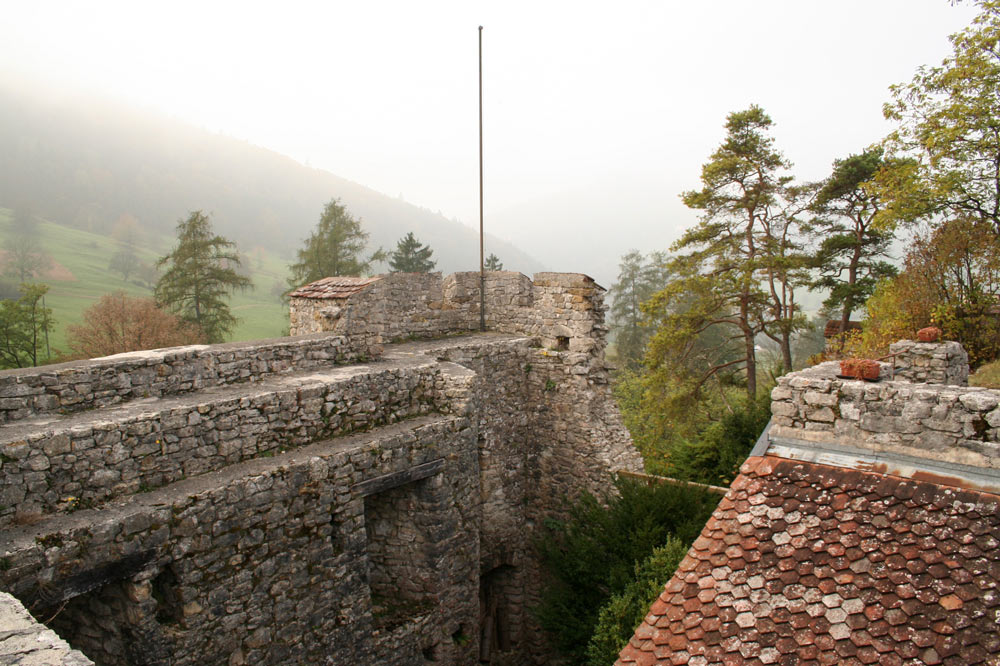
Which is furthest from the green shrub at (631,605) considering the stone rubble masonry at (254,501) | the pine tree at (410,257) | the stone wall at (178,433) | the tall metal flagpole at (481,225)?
the pine tree at (410,257)

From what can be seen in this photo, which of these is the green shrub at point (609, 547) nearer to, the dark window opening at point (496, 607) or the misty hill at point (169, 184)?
the dark window opening at point (496, 607)

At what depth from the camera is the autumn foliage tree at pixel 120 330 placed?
18.4m

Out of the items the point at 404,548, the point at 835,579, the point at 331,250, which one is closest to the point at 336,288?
the point at 404,548

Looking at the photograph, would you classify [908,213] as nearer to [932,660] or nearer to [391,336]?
[391,336]

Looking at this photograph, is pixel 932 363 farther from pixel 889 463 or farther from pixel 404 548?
pixel 404 548

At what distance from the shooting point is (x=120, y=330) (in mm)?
19062

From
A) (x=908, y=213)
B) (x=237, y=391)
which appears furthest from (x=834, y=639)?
(x=908, y=213)

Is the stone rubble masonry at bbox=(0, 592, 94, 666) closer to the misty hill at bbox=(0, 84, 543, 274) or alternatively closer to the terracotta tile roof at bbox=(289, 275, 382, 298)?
the terracotta tile roof at bbox=(289, 275, 382, 298)

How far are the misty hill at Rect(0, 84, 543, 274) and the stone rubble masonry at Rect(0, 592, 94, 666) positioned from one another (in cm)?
6609

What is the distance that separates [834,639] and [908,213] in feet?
49.8

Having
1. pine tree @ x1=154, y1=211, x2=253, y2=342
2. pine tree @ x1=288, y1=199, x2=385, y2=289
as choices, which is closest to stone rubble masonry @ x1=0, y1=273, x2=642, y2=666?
pine tree @ x1=154, y1=211, x2=253, y2=342

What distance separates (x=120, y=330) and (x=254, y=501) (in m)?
17.3

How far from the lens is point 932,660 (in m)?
3.01

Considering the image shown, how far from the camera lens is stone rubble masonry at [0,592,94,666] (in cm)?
229
